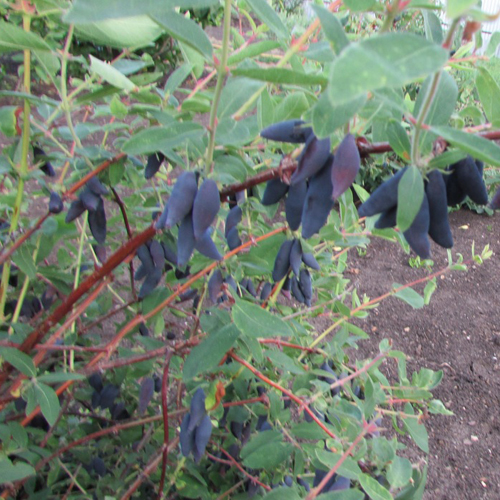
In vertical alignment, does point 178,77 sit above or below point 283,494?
above

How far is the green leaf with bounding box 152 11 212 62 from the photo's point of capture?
38 cm

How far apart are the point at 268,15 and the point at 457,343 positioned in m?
→ 2.47

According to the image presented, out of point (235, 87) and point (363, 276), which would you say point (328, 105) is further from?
point (363, 276)

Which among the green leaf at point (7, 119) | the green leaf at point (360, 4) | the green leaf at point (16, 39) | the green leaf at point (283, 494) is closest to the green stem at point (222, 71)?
the green leaf at point (360, 4)

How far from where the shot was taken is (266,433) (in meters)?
0.83

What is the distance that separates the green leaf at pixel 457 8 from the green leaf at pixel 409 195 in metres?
0.15

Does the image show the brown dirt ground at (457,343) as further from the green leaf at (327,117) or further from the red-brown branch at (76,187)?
the green leaf at (327,117)

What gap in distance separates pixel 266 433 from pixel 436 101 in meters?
0.61

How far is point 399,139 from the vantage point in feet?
1.47

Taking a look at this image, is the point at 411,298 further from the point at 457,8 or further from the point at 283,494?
the point at 457,8

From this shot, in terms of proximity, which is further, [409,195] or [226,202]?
[226,202]

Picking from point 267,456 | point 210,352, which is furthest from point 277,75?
point 267,456

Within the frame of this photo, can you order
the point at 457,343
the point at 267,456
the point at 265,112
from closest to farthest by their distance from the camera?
the point at 265,112 → the point at 267,456 → the point at 457,343

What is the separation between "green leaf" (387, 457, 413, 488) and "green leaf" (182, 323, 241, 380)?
268mm
